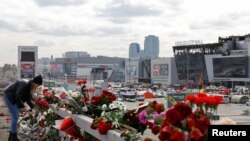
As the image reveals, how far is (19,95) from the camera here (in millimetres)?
7312

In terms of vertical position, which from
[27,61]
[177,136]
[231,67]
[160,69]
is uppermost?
[231,67]

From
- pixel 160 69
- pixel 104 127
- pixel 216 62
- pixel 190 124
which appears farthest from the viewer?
pixel 160 69

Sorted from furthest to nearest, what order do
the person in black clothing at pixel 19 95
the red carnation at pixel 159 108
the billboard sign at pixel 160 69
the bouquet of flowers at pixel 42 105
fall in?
the billboard sign at pixel 160 69, the bouquet of flowers at pixel 42 105, the person in black clothing at pixel 19 95, the red carnation at pixel 159 108

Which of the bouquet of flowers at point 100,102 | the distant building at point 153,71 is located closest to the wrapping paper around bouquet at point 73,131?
the bouquet of flowers at point 100,102

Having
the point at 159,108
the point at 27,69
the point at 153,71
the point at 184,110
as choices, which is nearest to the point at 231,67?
the point at 153,71

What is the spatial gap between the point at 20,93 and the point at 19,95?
0.04 m

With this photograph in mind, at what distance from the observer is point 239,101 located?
7425 cm

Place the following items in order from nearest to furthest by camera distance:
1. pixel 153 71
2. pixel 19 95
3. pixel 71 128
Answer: pixel 71 128
pixel 19 95
pixel 153 71

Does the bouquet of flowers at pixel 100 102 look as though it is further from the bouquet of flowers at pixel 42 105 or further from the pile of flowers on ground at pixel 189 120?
the bouquet of flowers at pixel 42 105

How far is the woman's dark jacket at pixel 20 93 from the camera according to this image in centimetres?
731

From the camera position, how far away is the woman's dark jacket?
731 centimetres

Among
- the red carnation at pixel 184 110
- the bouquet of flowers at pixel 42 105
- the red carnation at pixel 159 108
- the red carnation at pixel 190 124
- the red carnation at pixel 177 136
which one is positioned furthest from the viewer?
the bouquet of flowers at pixel 42 105

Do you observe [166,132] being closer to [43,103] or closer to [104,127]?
[104,127]

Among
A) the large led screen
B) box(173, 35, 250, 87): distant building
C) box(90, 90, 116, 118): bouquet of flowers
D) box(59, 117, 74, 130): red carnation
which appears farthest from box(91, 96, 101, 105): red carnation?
the large led screen
